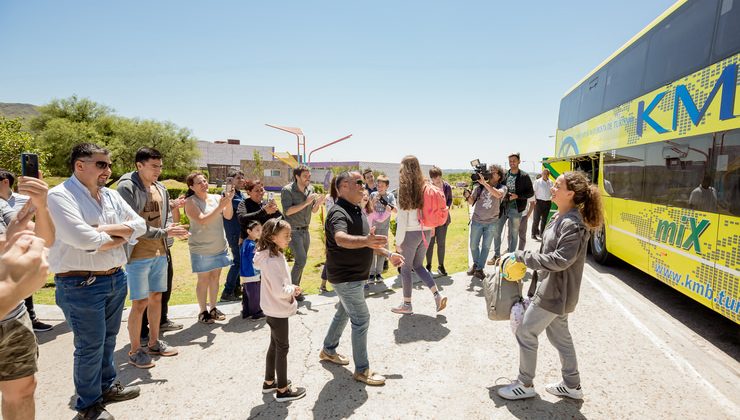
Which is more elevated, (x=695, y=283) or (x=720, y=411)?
(x=695, y=283)

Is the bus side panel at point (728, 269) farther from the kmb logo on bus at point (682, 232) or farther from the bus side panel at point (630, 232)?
the bus side panel at point (630, 232)

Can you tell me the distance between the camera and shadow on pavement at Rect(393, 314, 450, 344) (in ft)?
14.1

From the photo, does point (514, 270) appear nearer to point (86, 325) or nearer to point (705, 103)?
point (86, 325)

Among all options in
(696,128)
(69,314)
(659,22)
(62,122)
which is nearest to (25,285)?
(69,314)

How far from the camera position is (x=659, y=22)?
5.99m

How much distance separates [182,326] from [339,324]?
8.06ft

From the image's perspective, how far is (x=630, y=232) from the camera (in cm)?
665

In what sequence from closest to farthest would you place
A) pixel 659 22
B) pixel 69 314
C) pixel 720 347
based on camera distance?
pixel 69 314 < pixel 720 347 < pixel 659 22

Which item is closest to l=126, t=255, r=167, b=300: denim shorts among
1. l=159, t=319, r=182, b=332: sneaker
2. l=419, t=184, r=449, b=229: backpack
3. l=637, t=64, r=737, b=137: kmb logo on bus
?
l=159, t=319, r=182, b=332: sneaker

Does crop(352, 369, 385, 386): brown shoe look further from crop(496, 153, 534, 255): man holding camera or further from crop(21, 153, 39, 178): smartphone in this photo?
crop(496, 153, 534, 255): man holding camera

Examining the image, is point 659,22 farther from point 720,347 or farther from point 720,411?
point 720,411

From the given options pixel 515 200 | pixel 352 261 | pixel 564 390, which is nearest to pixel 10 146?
pixel 352 261

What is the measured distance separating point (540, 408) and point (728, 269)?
3.03 meters

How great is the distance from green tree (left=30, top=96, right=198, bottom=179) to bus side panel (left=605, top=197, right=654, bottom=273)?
39.0 m
